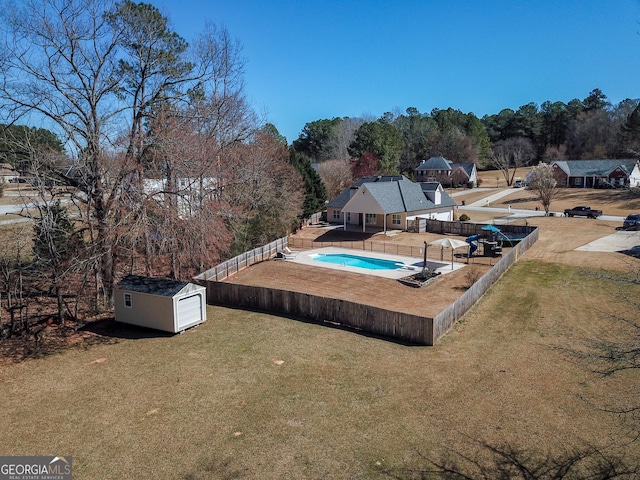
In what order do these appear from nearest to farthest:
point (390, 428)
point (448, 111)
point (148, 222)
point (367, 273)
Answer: point (390, 428), point (148, 222), point (367, 273), point (448, 111)

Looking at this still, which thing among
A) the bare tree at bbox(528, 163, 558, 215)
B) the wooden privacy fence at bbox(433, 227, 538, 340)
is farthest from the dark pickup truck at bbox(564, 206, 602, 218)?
the wooden privacy fence at bbox(433, 227, 538, 340)

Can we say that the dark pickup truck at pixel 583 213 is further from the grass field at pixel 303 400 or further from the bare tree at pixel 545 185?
the grass field at pixel 303 400

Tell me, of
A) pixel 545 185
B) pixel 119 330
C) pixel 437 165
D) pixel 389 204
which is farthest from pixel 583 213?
pixel 119 330

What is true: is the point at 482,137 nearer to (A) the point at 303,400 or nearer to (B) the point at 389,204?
(B) the point at 389,204

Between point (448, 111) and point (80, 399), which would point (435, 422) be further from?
point (448, 111)

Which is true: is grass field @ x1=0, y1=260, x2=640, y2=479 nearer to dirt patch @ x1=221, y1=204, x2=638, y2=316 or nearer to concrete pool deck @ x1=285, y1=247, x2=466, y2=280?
dirt patch @ x1=221, y1=204, x2=638, y2=316

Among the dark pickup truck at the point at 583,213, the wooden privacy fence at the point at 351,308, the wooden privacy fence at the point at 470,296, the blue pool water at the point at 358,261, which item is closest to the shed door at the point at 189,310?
the wooden privacy fence at the point at 351,308

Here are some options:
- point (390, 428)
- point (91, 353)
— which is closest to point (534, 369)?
point (390, 428)
